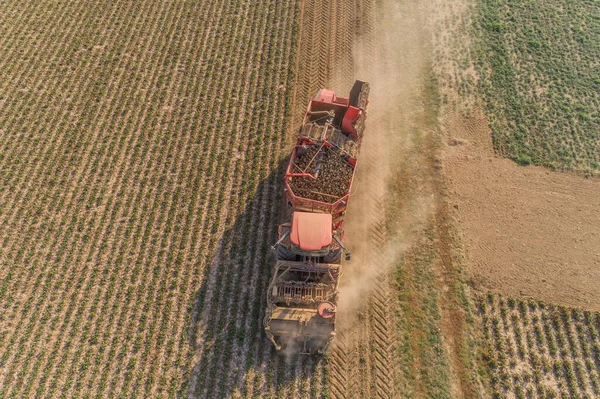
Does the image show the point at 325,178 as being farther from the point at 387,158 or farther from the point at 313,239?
the point at 387,158

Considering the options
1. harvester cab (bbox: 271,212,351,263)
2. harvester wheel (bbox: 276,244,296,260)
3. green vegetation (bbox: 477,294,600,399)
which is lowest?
green vegetation (bbox: 477,294,600,399)

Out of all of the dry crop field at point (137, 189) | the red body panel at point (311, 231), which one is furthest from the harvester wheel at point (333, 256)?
the dry crop field at point (137, 189)

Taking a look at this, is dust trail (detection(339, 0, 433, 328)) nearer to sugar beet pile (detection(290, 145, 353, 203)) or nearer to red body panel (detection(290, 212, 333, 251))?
sugar beet pile (detection(290, 145, 353, 203))

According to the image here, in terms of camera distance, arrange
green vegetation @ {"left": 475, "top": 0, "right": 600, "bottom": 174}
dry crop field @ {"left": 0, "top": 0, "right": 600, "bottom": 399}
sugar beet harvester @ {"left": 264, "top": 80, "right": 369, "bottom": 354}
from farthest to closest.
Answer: green vegetation @ {"left": 475, "top": 0, "right": 600, "bottom": 174}
dry crop field @ {"left": 0, "top": 0, "right": 600, "bottom": 399}
sugar beet harvester @ {"left": 264, "top": 80, "right": 369, "bottom": 354}

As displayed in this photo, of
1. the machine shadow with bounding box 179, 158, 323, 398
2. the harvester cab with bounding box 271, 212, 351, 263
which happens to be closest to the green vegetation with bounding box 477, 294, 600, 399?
the machine shadow with bounding box 179, 158, 323, 398

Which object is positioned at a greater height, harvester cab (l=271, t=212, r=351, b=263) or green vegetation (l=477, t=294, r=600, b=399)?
harvester cab (l=271, t=212, r=351, b=263)

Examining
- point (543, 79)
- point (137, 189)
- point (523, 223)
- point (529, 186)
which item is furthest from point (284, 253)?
point (543, 79)

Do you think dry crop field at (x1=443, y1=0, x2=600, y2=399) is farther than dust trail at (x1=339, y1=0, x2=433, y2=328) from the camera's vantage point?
No
